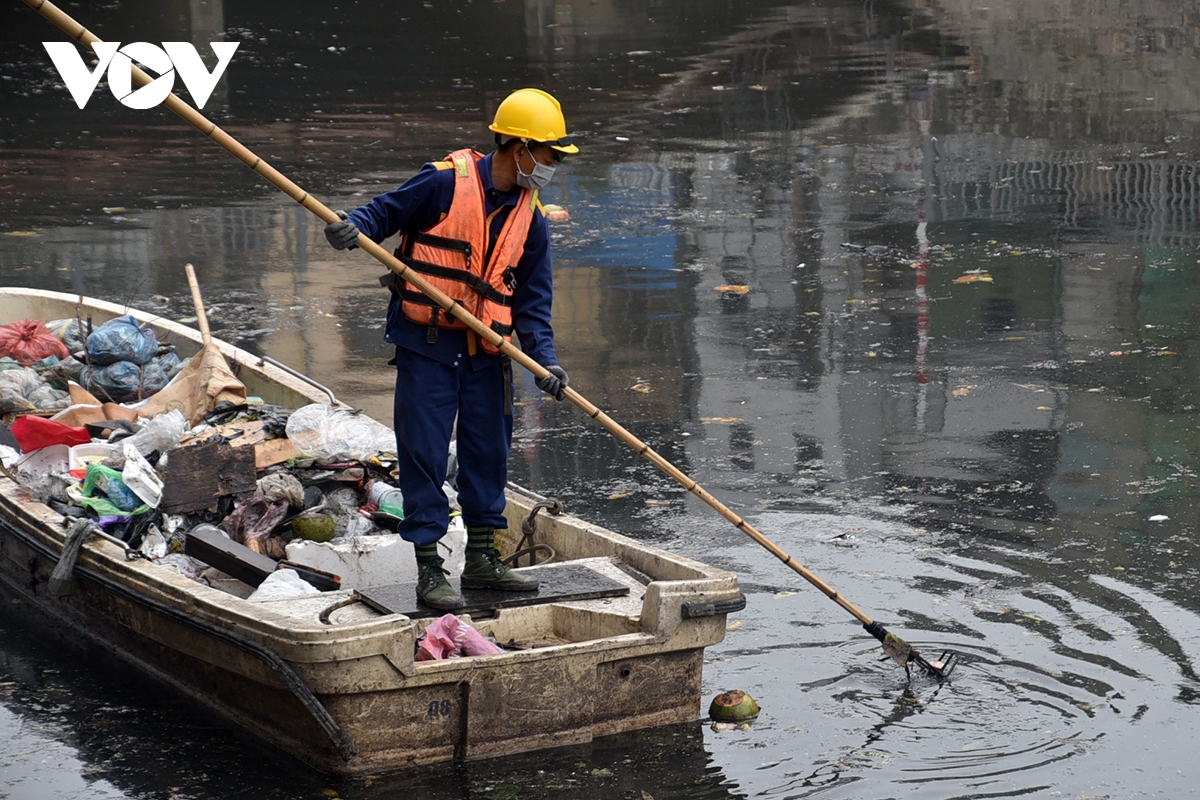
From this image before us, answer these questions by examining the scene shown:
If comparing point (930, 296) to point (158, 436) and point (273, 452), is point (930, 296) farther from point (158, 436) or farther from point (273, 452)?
point (158, 436)

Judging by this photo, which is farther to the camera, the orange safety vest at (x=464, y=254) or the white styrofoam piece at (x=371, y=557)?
the white styrofoam piece at (x=371, y=557)

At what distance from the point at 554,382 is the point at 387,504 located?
1222mm

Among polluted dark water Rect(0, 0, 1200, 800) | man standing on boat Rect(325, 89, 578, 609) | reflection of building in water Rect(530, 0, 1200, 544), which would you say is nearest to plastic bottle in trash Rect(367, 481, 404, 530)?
man standing on boat Rect(325, 89, 578, 609)

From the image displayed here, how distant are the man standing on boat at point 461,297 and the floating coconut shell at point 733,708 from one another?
83cm

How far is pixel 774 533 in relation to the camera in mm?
7719

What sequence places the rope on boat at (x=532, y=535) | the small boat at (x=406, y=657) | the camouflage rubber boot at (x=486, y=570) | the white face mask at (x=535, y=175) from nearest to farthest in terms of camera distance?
1. the small boat at (x=406, y=657)
2. the white face mask at (x=535, y=175)
3. the camouflage rubber boot at (x=486, y=570)
4. the rope on boat at (x=532, y=535)

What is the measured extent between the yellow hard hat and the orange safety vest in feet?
0.65

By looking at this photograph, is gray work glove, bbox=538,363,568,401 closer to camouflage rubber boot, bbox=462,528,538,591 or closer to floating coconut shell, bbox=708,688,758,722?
camouflage rubber boot, bbox=462,528,538,591

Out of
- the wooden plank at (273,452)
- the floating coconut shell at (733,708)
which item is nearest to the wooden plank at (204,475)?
the wooden plank at (273,452)

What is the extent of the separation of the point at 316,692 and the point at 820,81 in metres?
18.0

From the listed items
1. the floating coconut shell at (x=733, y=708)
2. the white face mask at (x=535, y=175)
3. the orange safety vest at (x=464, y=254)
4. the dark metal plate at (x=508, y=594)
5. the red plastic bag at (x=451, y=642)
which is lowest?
the floating coconut shell at (x=733, y=708)

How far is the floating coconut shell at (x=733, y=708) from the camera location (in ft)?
19.4

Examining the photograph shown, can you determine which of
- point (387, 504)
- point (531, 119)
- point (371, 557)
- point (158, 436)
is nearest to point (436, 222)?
point (531, 119)

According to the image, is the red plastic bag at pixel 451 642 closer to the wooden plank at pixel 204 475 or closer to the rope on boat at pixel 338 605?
the rope on boat at pixel 338 605
